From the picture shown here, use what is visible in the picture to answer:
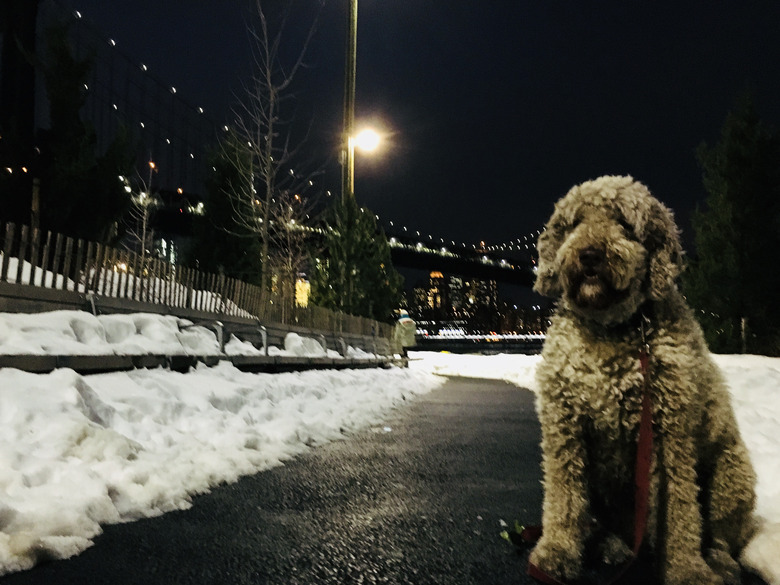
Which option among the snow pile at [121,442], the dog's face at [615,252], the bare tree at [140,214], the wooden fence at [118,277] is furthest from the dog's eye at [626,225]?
the bare tree at [140,214]

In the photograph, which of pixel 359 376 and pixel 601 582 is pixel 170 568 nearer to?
pixel 601 582

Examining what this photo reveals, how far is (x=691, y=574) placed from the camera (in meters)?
2.04

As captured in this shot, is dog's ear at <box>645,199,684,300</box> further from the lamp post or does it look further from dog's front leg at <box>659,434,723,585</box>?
the lamp post

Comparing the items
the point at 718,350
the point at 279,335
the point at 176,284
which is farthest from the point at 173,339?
the point at 718,350

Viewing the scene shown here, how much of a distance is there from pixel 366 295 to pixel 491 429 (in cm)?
1452

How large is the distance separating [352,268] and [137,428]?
1596cm

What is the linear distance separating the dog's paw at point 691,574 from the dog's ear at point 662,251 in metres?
0.96

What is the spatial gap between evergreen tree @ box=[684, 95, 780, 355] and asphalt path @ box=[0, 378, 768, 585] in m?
16.3

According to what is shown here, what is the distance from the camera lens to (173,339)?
686 centimetres

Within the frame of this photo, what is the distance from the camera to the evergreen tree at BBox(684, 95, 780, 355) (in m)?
18.0

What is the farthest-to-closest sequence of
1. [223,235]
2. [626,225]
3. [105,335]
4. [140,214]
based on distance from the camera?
[140,214]
[223,235]
[105,335]
[626,225]

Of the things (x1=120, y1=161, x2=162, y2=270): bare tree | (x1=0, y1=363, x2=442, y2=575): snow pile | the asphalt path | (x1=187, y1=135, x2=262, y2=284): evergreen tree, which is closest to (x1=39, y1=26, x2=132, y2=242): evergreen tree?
(x1=187, y1=135, x2=262, y2=284): evergreen tree

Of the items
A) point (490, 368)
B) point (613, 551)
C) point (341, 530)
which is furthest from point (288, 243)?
point (613, 551)

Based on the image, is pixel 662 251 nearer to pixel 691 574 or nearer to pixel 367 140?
pixel 691 574
